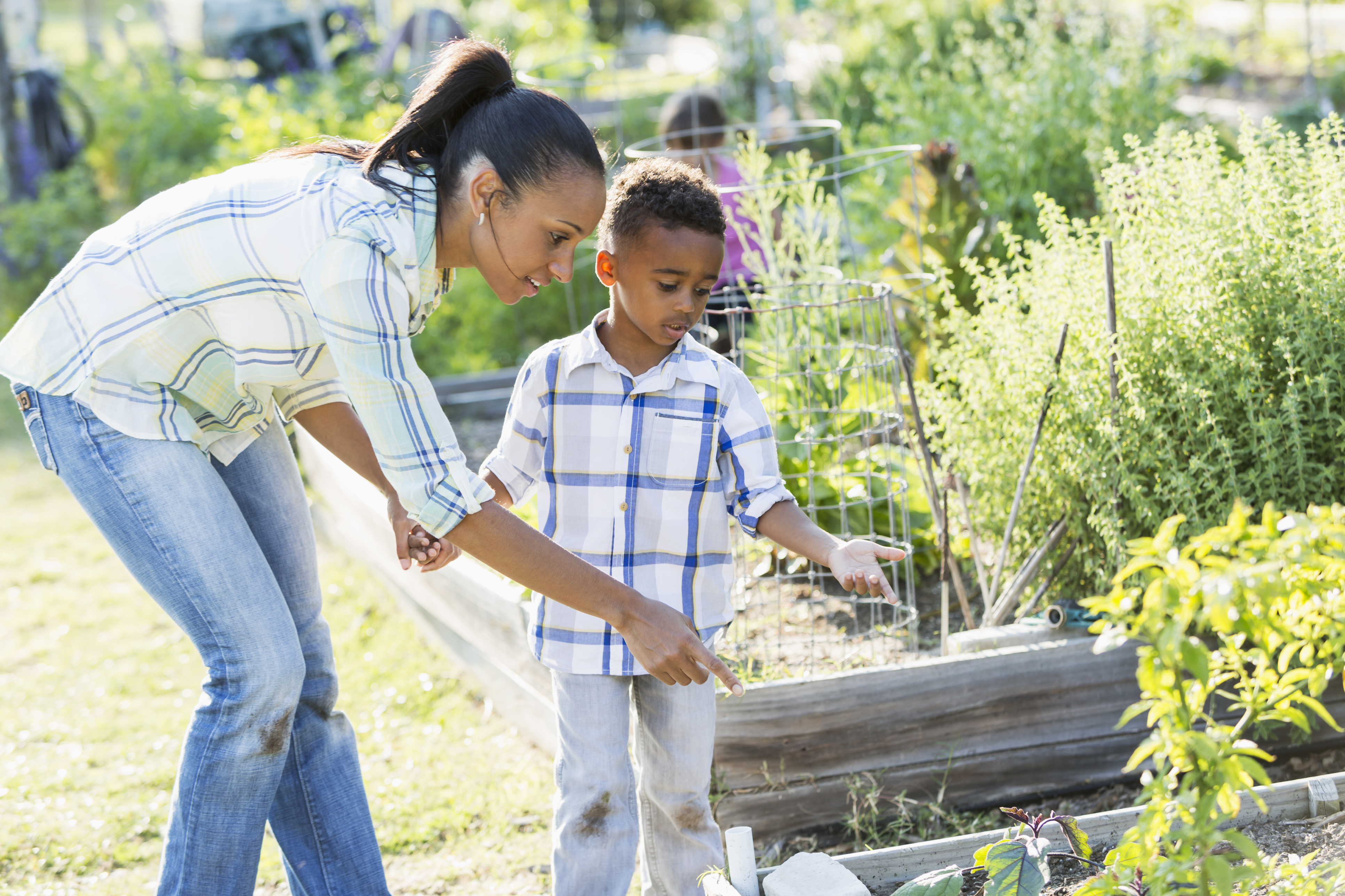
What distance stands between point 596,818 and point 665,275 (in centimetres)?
90

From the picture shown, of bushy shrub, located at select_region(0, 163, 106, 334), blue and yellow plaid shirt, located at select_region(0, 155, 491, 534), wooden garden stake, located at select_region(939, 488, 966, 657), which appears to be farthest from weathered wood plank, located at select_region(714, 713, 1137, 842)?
bushy shrub, located at select_region(0, 163, 106, 334)

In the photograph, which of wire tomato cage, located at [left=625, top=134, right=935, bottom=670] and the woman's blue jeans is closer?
the woman's blue jeans

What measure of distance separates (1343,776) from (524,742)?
185cm

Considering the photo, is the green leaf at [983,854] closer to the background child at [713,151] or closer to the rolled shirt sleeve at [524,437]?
the rolled shirt sleeve at [524,437]

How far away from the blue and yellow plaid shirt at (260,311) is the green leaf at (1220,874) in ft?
3.13

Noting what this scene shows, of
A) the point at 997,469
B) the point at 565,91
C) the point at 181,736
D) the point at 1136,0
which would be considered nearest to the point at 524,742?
the point at 181,736

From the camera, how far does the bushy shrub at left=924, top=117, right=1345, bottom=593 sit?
213 cm

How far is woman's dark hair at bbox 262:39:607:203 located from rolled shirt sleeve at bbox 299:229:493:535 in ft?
0.55

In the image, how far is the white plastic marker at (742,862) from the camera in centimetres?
172

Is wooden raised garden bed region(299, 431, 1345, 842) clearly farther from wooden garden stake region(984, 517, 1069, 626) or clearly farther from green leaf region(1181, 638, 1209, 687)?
green leaf region(1181, 638, 1209, 687)

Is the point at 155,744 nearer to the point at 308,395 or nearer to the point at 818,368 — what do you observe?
the point at 308,395

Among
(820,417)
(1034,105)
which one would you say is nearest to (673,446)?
(820,417)

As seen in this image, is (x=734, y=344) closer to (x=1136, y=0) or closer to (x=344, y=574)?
(x=344, y=574)

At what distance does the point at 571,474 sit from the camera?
2.00m
